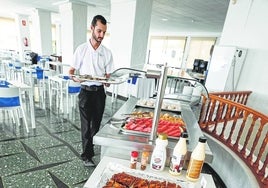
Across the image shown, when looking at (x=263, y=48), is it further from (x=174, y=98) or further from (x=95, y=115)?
(x=95, y=115)

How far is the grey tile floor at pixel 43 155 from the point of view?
6.18ft

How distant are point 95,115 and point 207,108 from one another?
186cm

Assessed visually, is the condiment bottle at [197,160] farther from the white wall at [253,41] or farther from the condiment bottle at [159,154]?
the white wall at [253,41]

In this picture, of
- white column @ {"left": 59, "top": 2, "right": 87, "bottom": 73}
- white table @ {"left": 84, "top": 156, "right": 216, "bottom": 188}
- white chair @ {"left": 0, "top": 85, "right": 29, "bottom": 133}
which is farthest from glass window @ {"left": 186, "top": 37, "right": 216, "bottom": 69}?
Answer: white table @ {"left": 84, "top": 156, "right": 216, "bottom": 188}

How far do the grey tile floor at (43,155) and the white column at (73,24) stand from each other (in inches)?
143

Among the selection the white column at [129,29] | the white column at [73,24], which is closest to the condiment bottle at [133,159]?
the white column at [129,29]

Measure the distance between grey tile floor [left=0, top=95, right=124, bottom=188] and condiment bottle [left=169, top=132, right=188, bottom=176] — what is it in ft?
4.33

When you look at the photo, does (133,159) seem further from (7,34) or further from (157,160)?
(7,34)

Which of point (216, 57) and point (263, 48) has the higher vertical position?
point (263, 48)

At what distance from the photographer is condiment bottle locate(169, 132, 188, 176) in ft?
2.96

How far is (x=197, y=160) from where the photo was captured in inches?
35.0

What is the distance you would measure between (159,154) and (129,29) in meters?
3.99

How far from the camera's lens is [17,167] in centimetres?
204

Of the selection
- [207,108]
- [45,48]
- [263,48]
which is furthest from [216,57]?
[45,48]
